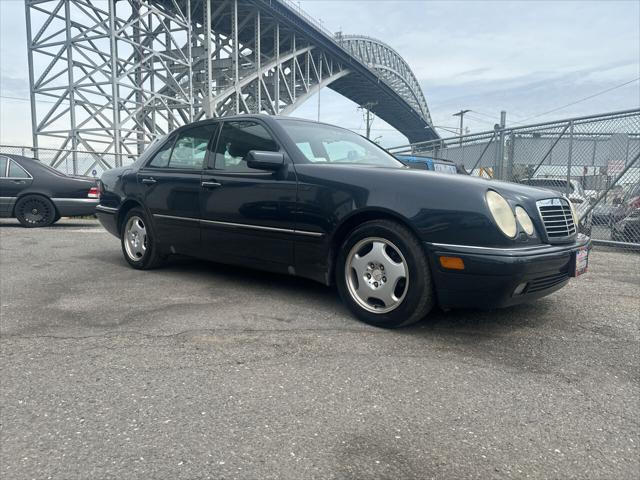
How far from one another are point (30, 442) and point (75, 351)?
921 mm

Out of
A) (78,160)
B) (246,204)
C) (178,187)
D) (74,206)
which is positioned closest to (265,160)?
(246,204)

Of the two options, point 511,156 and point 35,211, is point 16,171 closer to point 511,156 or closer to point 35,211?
point 35,211

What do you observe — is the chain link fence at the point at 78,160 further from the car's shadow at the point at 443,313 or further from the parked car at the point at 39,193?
the car's shadow at the point at 443,313

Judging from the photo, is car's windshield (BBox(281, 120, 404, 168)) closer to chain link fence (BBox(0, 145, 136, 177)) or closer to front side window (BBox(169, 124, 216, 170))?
front side window (BBox(169, 124, 216, 170))

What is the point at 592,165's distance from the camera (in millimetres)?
7332

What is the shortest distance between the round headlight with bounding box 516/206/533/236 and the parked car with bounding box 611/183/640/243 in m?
4.98

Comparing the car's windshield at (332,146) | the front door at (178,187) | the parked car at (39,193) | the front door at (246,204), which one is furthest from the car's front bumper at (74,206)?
the car's windshield at (332,146)

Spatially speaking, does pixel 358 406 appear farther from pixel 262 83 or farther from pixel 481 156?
pixel 262 83

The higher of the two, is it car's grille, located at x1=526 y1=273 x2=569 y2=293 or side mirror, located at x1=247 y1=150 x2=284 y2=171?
side mirror, located at x1=247 y1=150 x2=284 y2=171

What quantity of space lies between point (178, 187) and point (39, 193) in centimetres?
635

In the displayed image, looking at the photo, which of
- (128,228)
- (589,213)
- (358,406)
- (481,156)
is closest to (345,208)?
(358,406)

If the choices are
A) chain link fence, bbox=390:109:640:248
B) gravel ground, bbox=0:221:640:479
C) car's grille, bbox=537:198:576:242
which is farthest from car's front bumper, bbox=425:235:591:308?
chain link fence, bbox=390:109:640:248

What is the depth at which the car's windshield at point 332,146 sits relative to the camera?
12.0 ft

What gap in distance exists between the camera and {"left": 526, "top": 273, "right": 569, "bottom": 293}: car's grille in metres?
2.79
